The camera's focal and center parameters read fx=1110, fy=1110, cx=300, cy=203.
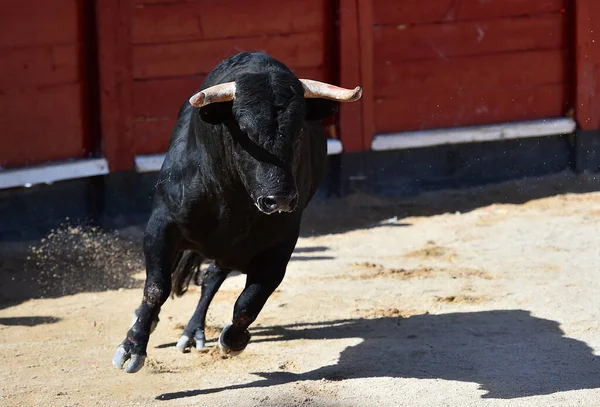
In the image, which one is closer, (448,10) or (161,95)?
(161,95)

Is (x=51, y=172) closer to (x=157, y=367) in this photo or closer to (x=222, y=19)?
(x=222, y=19)

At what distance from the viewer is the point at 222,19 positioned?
7.80 m

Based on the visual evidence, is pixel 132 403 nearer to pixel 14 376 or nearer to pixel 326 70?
Answer: pixel 14 376

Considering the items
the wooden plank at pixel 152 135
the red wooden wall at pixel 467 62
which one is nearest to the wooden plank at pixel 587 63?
the red wooden wall at pixel 467 62

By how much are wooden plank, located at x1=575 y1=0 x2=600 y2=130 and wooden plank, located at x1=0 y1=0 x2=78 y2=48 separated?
3.99 meters

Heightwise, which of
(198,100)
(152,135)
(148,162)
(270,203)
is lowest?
(148,162)

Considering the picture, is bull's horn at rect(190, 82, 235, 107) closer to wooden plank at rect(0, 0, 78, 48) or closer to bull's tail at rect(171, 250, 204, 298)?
bull's tail at rect(171, 250, 204, 298)

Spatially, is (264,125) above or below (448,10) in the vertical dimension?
above

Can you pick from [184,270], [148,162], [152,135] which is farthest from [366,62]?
[184,270]

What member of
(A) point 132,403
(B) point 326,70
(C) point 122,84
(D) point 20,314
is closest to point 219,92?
(A) point 132,403

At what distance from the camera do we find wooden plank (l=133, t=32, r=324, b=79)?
24.9 ft

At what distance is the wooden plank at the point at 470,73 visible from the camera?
8484 mm

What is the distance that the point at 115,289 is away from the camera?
19.9 feet

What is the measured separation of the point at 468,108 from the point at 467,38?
0.54 m
